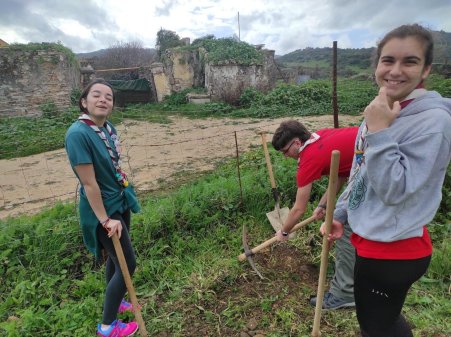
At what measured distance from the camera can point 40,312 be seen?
2420 millimetres

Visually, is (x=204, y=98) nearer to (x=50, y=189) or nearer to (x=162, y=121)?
(x=162, y=121)

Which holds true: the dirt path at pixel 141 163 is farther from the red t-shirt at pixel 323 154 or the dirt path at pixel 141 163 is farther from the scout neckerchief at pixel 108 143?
the red t-shirt at pixel 323 154

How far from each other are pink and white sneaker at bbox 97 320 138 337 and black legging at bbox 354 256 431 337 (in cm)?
154

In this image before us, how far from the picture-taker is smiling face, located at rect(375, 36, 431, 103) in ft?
3.45

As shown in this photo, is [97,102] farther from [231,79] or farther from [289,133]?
[231,79]

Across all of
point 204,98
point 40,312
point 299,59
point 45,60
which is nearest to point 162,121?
point 204,98

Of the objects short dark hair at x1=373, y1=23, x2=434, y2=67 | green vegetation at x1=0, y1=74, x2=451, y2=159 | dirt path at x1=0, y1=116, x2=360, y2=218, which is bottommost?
dirt path at x1=0, y1=116, x2=360, y2=218

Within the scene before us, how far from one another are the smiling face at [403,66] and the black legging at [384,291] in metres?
0.60

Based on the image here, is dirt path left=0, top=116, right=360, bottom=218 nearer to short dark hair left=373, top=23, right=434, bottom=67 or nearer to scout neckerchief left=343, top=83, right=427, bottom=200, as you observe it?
scout neckerchief left=343, top=83, right=427, bottom=200

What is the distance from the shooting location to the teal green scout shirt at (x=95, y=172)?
173 centimetres

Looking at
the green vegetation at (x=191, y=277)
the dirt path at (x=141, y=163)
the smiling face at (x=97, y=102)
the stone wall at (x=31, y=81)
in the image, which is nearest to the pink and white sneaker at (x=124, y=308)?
the green vegetation at (x=191, y=277)

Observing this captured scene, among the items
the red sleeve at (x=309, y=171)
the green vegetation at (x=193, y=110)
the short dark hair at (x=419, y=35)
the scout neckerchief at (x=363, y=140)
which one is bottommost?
the green vegetation at (x=193, y=110)

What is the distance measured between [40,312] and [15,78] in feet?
38.2

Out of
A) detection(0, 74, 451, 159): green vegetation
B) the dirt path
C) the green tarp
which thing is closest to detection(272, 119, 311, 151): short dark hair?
the dirt path
